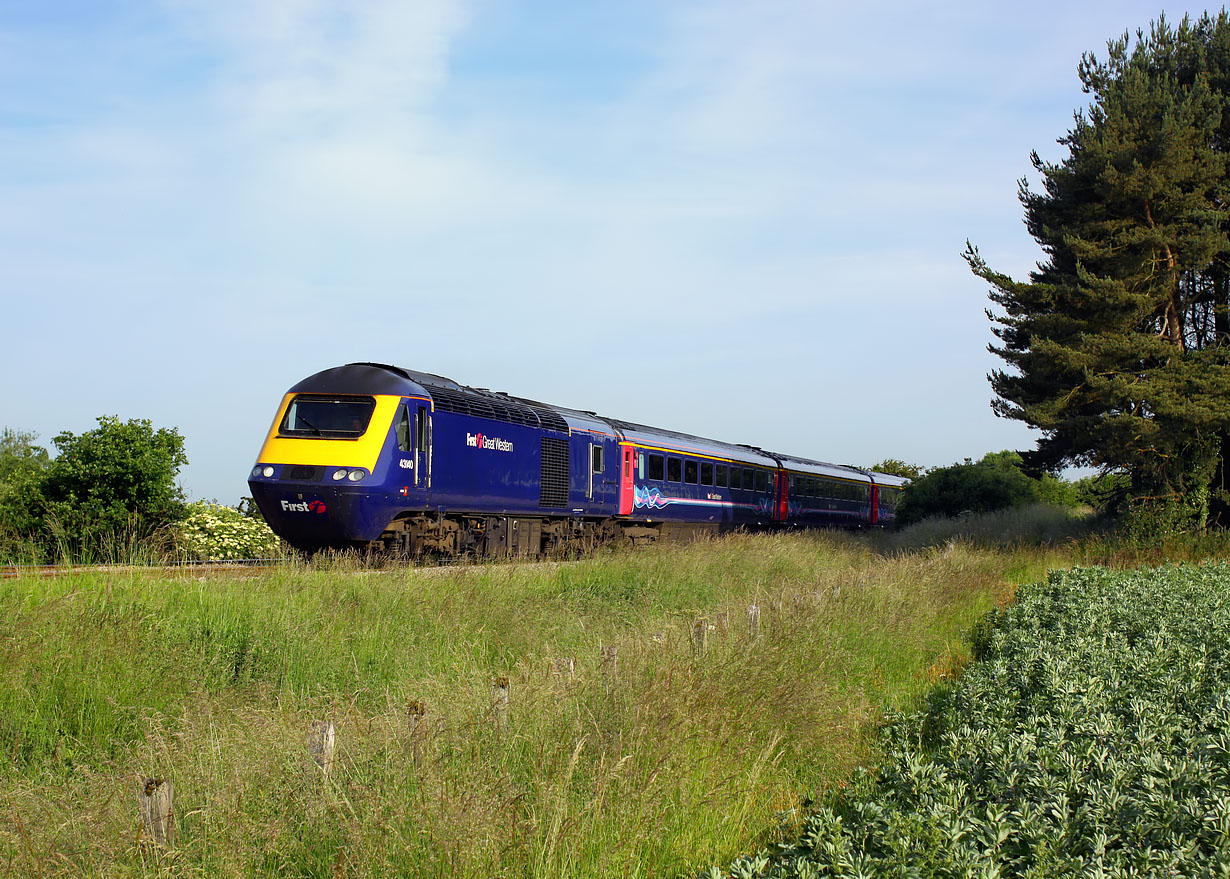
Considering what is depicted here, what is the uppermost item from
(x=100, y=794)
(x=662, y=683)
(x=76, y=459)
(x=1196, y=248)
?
(x=1196, y=248)

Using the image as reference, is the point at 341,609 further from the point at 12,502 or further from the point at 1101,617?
the point at 12,502

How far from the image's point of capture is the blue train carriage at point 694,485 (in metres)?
23.3

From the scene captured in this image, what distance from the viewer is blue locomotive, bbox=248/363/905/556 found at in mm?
14320

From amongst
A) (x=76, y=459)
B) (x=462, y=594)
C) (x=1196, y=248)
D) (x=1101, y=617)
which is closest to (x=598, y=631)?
(x=462, y=594)

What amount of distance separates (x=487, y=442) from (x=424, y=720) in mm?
12059

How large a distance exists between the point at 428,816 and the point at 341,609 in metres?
5.76

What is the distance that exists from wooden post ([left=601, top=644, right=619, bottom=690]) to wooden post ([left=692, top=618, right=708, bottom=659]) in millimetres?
968

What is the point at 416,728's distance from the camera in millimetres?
4738

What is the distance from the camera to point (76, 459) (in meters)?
18.8

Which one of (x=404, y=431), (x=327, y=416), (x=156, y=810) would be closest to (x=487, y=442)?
(x=404, y=431)

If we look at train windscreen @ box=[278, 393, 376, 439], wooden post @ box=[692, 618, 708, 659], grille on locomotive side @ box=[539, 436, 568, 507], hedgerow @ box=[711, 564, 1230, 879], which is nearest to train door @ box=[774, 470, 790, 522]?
grille on locomotive side @ box=[539, 436, 568, 507]

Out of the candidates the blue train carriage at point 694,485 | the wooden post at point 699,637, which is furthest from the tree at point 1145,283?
the wooden post at point 699,637

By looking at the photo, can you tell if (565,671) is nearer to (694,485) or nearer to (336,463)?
(336,463)

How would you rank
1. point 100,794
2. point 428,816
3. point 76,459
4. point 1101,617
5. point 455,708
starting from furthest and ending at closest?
point 76,459 → point 1101,617 → point 455,708 → point 100,794 → point 428,816
